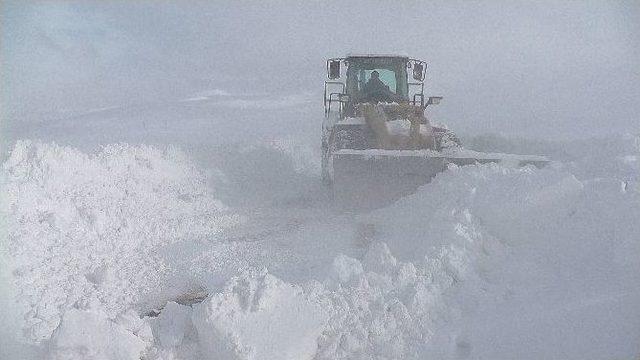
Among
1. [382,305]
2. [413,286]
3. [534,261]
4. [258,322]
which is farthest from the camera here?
[534,261]

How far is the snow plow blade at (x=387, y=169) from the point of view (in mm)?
5691

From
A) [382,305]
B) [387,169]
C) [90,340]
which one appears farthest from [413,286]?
[387,169]

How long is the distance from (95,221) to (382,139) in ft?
11.8

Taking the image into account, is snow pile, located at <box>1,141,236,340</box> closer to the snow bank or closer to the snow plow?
the snow bank

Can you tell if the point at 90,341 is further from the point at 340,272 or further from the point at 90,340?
the point at 340,272

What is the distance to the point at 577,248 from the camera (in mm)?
3578

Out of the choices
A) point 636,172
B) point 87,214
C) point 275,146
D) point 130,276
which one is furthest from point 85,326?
point 275,146

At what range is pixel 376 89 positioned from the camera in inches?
320

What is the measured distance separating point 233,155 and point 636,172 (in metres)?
6.83

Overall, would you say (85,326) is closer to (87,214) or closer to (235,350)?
(235,350)

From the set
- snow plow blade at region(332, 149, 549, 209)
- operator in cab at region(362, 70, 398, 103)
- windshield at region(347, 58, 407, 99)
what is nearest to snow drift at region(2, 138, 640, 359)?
snow plow blade at region(332, 149, 549, 209)

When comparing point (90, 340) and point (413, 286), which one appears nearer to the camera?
point (90, 340)

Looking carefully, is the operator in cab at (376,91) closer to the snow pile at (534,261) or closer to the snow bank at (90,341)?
the snow pile at (534,261)

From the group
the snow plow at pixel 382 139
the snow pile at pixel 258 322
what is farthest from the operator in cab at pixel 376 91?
the snow pile at pixel 258 322
